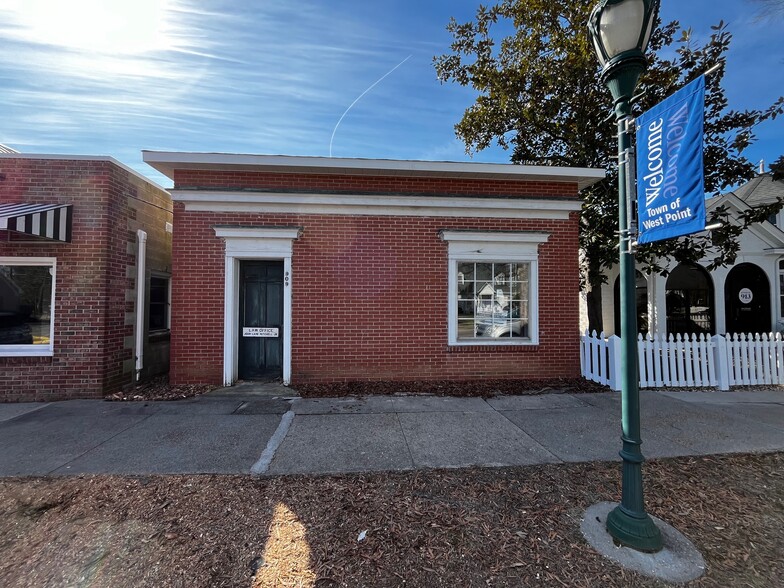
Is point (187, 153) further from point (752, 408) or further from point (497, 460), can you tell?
point (752, 408)

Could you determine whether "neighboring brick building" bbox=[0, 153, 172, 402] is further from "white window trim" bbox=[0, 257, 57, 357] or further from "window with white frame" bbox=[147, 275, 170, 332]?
"window with white frame" bbox=[147, 275, 170, 332]

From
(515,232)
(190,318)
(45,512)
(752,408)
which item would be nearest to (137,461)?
(45,512)

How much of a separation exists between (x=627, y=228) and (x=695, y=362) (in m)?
6.04

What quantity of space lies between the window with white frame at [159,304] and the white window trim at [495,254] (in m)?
6.06

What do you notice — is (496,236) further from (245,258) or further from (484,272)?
(245,258)

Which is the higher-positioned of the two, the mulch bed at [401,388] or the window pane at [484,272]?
the window pane at [484,272]

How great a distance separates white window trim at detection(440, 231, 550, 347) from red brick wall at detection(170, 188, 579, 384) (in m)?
0.12

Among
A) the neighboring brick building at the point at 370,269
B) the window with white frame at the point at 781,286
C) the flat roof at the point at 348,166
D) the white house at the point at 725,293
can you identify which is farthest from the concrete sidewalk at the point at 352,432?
the window with white frame at the point at 781,286

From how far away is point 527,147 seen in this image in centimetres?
980

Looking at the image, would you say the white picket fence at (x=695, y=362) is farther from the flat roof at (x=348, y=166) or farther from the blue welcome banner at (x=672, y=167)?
the blue welcome banner at (x=672, y=167)

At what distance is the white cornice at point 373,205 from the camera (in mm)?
6621

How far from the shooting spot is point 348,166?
6637mm

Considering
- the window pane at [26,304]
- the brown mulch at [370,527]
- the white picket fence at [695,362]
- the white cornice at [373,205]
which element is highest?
the white cornice at [373,205]

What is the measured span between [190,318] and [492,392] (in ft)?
18.0
